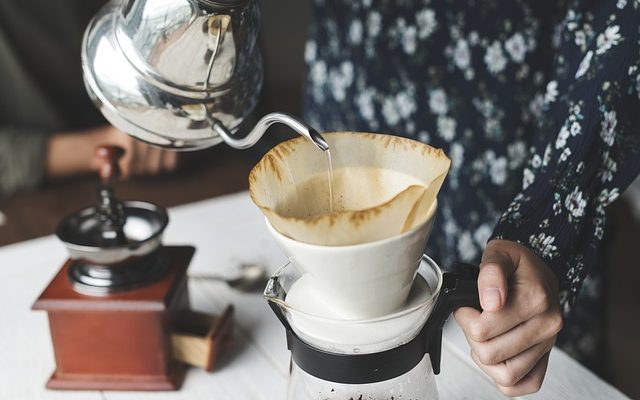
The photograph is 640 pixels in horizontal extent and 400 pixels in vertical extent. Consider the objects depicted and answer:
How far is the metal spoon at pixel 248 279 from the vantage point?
1.07m

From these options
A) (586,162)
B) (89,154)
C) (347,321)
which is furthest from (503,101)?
(89,154)

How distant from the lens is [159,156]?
156 cm

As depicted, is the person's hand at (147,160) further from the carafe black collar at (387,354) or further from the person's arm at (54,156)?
the carafe black collar at (387,354)

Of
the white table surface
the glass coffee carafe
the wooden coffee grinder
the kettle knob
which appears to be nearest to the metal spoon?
the white table surface

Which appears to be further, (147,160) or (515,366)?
(147,160)

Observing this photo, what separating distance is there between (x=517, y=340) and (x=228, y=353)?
1.36 ft

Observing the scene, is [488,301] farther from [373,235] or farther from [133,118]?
[133,118]

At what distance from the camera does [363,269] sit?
1.83 ft

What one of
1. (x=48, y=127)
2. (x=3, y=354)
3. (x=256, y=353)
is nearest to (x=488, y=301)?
(x=256, y=353)

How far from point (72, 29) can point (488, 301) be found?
169 cm

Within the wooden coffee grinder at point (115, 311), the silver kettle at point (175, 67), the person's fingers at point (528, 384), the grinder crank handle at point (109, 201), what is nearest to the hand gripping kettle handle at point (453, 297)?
the person's fingers at point (528, 384)

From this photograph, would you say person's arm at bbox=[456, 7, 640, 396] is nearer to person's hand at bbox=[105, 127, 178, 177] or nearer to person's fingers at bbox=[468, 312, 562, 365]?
person's fingers at bbox=[468, 312, 562, 365]

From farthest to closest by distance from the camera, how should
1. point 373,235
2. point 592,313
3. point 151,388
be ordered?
point 592,313 → point 151,388 → point 373,235

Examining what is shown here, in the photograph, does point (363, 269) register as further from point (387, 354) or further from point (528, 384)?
point (528, 384)
